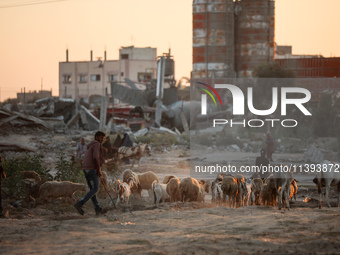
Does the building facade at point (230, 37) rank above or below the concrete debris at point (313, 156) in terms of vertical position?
above

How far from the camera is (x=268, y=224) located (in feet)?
36.0

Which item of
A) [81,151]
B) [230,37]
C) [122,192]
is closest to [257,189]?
[122,192]

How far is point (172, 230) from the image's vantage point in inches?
422

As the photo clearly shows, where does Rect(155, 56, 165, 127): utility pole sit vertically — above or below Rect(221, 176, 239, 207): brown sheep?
above

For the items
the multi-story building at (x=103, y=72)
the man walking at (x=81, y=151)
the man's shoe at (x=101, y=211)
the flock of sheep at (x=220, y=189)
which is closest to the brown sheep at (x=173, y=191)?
the flock of sheep at (x=220, y=189)

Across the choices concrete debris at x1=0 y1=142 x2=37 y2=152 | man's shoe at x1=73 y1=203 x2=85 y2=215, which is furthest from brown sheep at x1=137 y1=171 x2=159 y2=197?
concrete debris at x1=0 y1=142 x2=37 y2=152

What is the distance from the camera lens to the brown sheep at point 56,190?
1357 cm

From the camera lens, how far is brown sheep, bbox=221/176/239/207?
567 inches

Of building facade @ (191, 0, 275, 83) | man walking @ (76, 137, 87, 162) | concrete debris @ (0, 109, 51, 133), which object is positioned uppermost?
building facade @ (191, 0, 275, 83)

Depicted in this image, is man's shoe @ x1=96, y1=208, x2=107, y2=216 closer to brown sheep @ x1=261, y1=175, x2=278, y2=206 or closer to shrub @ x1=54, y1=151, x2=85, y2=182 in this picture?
shrub @ x1=54, y1=151, x2=85, y2=182

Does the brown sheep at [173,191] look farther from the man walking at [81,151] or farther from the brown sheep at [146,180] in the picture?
the man walking at [81,151]

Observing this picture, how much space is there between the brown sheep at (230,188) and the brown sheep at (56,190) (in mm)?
3341

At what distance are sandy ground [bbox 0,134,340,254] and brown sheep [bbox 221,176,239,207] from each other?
19.1 inches

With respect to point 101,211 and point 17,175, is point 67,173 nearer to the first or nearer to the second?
point 17,175
